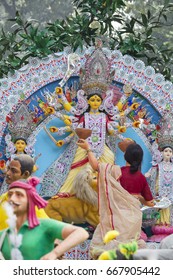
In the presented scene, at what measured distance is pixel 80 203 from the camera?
935 centimetres

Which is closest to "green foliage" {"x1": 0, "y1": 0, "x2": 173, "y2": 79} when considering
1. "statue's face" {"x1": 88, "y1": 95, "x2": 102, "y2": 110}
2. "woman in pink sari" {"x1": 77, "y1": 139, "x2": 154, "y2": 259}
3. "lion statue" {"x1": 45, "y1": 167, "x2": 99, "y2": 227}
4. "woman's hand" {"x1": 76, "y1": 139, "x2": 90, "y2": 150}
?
"statue's face" {"x1": 88, "y1": 95, "x2": 102, "y2": 110}

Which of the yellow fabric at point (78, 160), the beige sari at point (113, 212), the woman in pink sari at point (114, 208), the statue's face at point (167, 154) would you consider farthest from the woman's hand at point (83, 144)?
the statue's face at point (167, 154)

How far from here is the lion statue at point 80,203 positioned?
366 inches

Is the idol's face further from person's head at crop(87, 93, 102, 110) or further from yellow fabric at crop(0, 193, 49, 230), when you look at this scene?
person's head at crop(87, 93, 102, 110)

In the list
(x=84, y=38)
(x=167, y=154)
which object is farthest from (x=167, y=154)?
(x=84, y=38)

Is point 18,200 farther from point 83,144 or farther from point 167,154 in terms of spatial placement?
point 167,154

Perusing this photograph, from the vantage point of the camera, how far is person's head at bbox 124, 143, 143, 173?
9.42 meters

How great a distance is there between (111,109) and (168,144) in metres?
0.64

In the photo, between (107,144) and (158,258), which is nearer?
(158,258)

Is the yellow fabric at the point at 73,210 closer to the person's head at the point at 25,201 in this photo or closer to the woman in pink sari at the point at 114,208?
the woman in pink sari at the point at 114,208

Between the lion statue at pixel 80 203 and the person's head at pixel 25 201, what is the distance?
3.19 m
